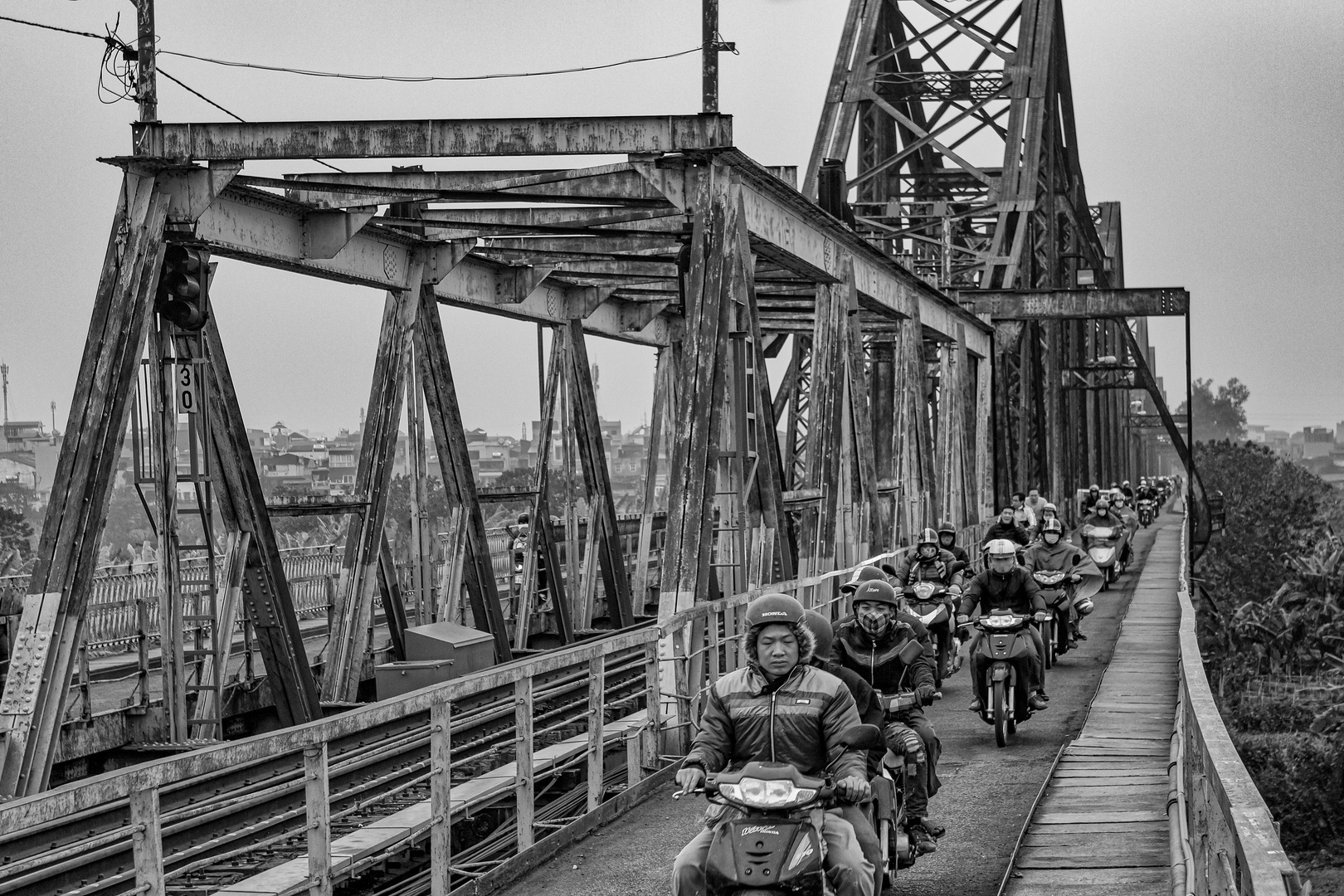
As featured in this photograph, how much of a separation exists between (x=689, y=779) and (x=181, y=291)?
9350 millimetres

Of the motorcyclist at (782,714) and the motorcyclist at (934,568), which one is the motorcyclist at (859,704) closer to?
the motorcyclist at (782,714)

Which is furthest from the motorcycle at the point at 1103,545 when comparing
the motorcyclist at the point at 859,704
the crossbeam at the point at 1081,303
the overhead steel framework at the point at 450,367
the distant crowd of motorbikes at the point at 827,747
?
the motorcyclist at the point at 859,704

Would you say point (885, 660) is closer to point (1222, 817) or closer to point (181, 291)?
point (1222, 817)

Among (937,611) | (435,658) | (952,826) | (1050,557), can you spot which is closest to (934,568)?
(937,611)

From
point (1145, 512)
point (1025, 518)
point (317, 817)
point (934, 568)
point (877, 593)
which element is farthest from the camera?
point (1145, 512)

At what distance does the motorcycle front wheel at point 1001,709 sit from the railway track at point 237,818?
10.1 ft

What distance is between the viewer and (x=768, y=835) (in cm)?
644

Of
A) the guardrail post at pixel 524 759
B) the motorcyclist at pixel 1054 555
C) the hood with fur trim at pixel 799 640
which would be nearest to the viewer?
the hood with fur trim at pixel 799 640

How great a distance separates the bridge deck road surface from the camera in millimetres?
9711

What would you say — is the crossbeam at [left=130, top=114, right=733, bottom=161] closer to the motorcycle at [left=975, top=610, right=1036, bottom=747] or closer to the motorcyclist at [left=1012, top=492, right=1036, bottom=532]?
the motorcycle at [left=975, top=610, right=1036, bottom=747]

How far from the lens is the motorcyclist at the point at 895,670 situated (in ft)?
31.1

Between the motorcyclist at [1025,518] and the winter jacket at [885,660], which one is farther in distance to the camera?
the motorcyclist at [1025,518]

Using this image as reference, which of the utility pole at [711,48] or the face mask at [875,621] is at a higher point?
the utility pole at [711,48]

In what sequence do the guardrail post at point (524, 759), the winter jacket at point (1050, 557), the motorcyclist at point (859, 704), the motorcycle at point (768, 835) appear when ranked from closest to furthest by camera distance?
the motorcycle at point (768, 835) < the motorcyclist at point (859, 704) < the guardrail post at point (524, 759) < the winter jacket at point (1050, 557)
